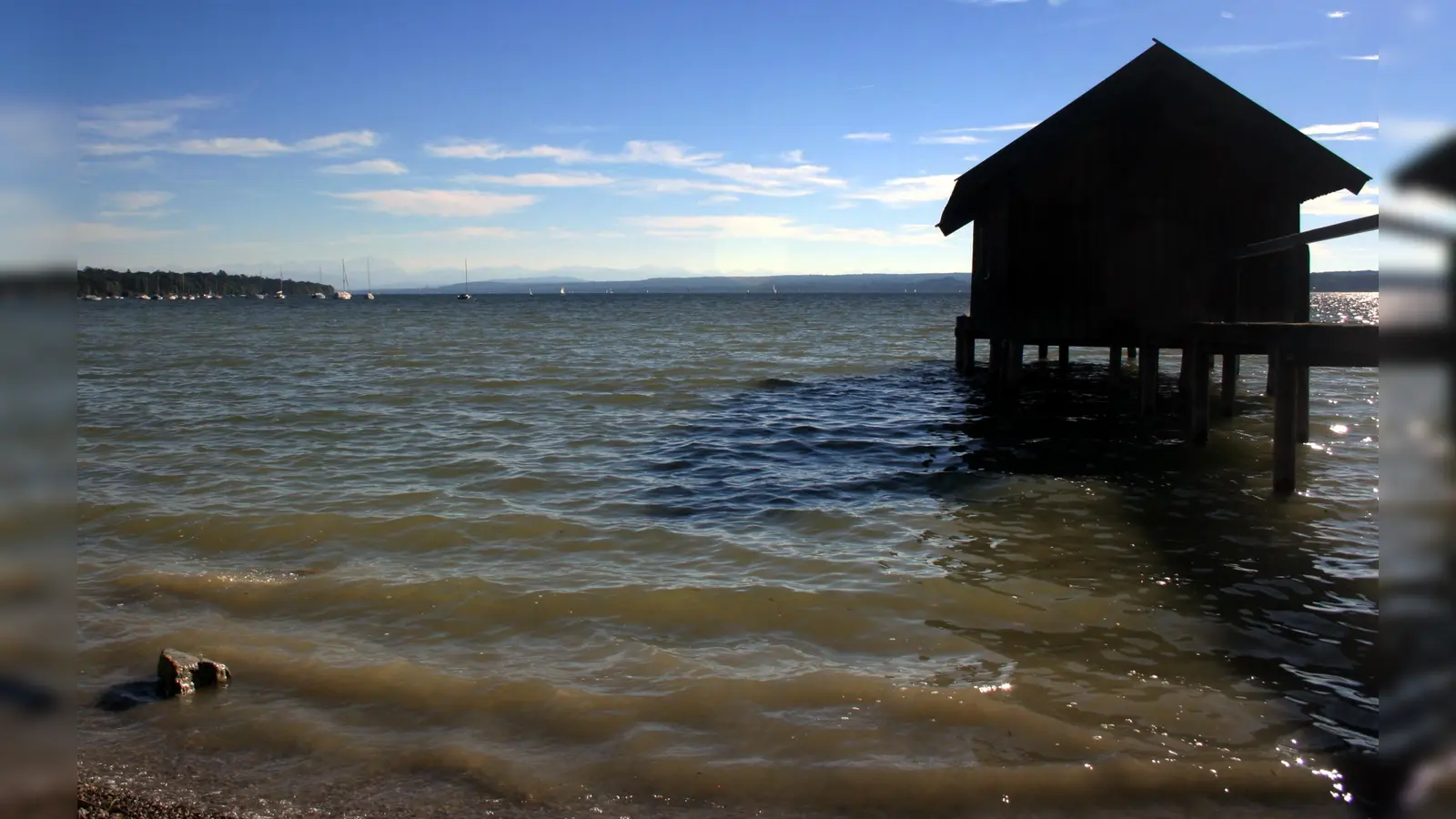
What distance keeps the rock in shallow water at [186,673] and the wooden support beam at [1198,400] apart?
12.0m

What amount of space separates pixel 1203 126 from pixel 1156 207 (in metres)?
1.38

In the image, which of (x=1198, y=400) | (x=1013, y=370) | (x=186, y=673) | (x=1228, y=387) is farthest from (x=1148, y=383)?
(x=186, y=673)

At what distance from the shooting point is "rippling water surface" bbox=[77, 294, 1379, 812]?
183 inches

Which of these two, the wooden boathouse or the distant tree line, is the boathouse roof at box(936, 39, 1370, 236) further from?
the distant tree line

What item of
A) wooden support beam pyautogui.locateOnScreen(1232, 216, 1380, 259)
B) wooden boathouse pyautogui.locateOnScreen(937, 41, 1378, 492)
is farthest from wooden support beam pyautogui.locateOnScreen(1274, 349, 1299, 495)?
wooden boathouse pyautogui.locateOnScreen(937, 41, 1378, 492)

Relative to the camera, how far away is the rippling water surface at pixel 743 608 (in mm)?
4648

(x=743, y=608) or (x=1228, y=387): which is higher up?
(x=1228, y=387)

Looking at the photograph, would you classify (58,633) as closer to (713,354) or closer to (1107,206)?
(1107,206)

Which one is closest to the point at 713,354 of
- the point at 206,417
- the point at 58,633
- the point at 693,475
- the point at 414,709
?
the point at 206,417

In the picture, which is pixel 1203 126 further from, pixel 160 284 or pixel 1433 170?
pixel 160 284

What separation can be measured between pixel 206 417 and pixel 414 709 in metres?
13.8

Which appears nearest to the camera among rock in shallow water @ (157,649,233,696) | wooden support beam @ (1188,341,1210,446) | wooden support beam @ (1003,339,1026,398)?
rock in shallow water @ (157,649,233,696)

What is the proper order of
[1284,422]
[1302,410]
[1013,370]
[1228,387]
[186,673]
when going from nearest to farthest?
[186,673] < [1284,422] < [1302,410] < [1228,387] < [1013,370]

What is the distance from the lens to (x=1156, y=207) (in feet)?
48.8
